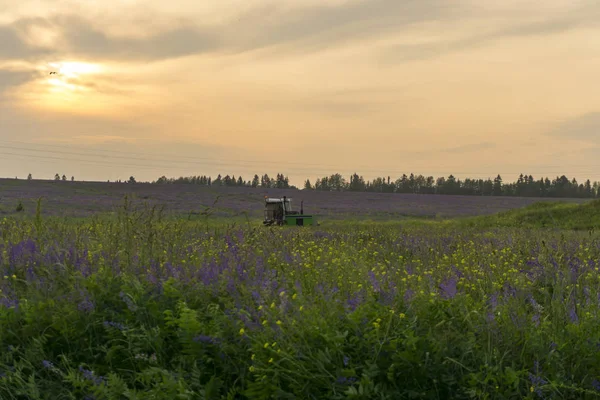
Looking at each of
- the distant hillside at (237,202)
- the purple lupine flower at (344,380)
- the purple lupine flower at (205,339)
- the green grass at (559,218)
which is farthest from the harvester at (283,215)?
the purple lupine flower at (344,380)

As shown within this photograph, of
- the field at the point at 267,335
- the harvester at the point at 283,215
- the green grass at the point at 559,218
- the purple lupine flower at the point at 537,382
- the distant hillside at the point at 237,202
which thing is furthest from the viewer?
the distant hillside at the point at 237,202

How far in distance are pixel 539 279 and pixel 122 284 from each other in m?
5.11

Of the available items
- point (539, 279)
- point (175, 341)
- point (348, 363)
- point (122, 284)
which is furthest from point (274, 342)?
point (539, 279)

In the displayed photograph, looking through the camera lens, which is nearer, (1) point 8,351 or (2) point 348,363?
(2) point 348,363

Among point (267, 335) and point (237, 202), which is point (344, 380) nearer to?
point (267, 335)

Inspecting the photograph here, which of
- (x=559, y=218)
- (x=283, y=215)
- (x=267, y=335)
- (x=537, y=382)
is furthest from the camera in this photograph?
(x=283, y=215)

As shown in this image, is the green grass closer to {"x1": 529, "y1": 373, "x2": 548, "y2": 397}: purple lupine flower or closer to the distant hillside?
the distant hillside

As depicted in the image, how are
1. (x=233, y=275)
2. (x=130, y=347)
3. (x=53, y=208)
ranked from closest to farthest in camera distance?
(x=130, y=347) < (x=233, y=275) < (x=53, y=208)

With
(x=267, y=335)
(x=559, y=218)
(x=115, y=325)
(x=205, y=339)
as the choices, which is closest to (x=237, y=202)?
(x=559, y=218)

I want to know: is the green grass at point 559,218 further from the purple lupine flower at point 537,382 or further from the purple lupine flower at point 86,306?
the purple lupine flower at point 86,306

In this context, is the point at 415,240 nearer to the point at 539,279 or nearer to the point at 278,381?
the point at 539,279

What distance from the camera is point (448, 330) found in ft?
11.6

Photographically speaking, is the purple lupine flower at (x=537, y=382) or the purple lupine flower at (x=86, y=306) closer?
the purple lupine flower at (x=537, y=382)

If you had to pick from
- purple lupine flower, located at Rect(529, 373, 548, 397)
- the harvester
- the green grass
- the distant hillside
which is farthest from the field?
the distant hillside
